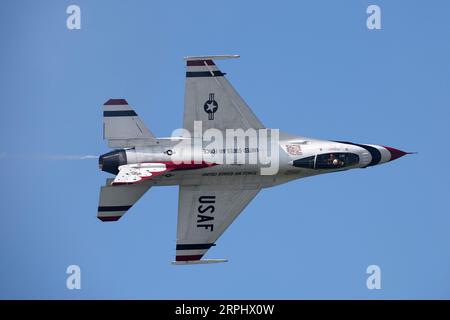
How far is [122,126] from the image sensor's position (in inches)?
1578

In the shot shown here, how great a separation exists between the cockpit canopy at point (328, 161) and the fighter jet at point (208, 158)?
0.11 ft

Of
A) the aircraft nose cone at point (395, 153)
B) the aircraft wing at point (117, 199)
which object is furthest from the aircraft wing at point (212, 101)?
the aircraft nose cone at point (395, 153)

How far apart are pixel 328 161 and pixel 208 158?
410 cm

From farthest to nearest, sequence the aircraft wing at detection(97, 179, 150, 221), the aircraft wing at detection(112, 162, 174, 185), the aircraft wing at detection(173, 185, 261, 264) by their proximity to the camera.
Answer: the aircraft wing at detection(173, 185, 261, 264), the aircraft wing at detection(97, 179, 150, 221), the aircraft wing at detection(112, 162, 174, 185)

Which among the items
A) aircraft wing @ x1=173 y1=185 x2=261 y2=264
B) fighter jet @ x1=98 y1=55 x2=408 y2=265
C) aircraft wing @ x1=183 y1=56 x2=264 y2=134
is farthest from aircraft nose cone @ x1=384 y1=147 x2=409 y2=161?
aircraft wing @ x1=173 y1=185 x2=261 y2=264

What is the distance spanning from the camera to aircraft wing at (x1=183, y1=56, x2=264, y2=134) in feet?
133

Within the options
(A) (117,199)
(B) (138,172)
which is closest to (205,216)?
(A) (117,199)

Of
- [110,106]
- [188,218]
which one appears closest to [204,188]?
[188,218]

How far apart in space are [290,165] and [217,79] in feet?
12.4

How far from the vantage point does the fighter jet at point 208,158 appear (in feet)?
131

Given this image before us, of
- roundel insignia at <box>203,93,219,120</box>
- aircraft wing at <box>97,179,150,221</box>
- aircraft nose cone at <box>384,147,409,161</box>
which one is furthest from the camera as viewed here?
aircraft nose cone at <box>384,147,409,161</box>

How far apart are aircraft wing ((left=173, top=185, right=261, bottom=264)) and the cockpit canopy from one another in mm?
1916

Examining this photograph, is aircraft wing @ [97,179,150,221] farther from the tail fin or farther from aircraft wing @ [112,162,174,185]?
the tail fin

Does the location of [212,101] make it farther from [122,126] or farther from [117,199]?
[117,199]
